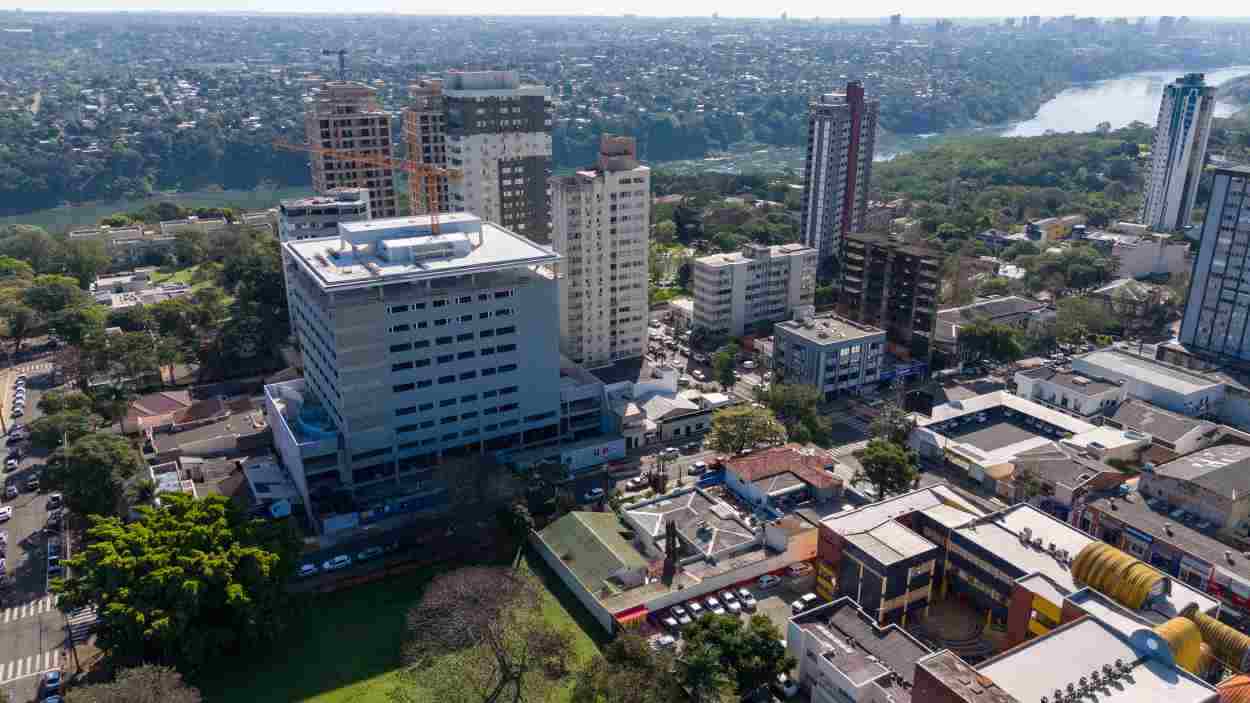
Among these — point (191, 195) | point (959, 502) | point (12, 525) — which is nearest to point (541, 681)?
point (959, 502)

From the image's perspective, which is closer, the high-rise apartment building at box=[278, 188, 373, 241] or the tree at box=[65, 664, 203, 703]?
the tree at box=[65, 664, 203, 703]

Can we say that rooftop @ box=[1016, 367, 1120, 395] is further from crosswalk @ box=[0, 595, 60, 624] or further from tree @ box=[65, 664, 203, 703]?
crosswalk @ box=[0, 595, 60, 624]

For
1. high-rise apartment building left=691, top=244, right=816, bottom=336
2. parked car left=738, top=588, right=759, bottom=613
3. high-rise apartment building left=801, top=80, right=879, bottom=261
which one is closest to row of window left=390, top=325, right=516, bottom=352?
parked car left=738, top=588, right=759, bottom=613

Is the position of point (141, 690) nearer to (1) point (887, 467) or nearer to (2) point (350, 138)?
(1) point (887, 467)

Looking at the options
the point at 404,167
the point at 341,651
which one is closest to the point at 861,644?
the point at 341,651

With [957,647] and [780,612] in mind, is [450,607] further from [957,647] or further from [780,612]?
[957,647]

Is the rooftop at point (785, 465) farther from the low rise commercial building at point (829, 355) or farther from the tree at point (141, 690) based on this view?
the tree at point (141, 690)
